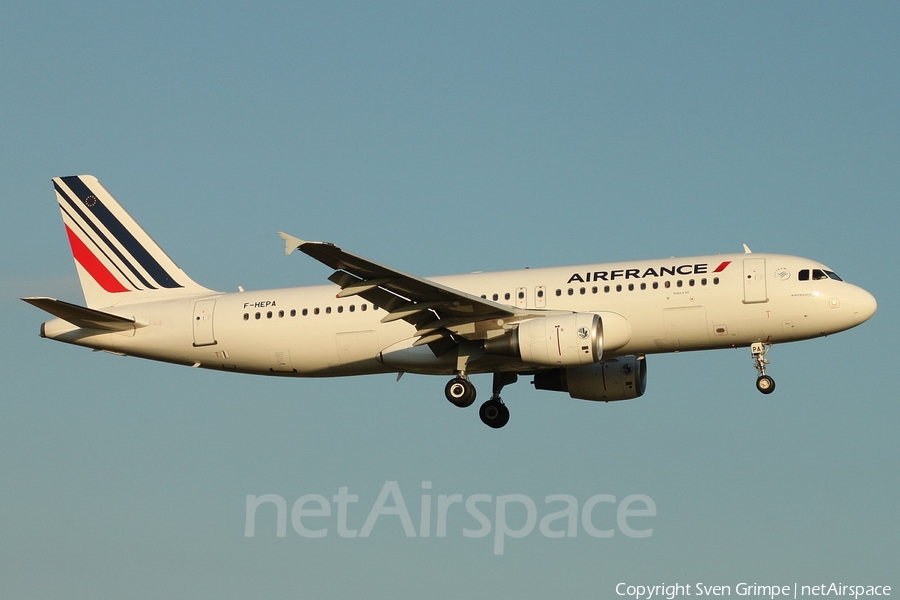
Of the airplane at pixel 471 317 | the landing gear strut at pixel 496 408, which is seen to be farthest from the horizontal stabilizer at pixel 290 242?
the landing gear strut at pixel 496 408

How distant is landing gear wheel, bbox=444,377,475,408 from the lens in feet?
138

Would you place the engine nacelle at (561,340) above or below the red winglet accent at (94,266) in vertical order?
below

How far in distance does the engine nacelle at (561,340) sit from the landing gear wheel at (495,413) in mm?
5180

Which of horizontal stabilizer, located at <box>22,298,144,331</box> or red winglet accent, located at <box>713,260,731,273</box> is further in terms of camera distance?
horizontal stabilizer, located at <box>22,298,144,331</box>

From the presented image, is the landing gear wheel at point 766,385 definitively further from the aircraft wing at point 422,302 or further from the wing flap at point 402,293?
the wing flap at point 402,293

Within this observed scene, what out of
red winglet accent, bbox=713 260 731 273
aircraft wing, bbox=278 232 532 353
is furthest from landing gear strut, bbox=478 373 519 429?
red winglet accent, bbox=713 260 731 273

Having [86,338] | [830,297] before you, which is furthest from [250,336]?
[830,297]

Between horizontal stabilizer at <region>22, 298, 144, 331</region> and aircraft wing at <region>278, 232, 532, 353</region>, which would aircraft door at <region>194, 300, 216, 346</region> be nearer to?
horizontal stabilizer at <region>22, 298, 144, 331</region>

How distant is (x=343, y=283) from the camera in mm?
38469

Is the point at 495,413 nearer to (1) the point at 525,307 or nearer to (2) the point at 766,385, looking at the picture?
(1) the point at 525,307

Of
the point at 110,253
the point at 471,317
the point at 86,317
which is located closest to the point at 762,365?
the point at 471,317

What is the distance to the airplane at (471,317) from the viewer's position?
40312mm

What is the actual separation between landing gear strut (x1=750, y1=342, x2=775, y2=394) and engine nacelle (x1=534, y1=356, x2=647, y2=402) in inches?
204

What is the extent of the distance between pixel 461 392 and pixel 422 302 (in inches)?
137
